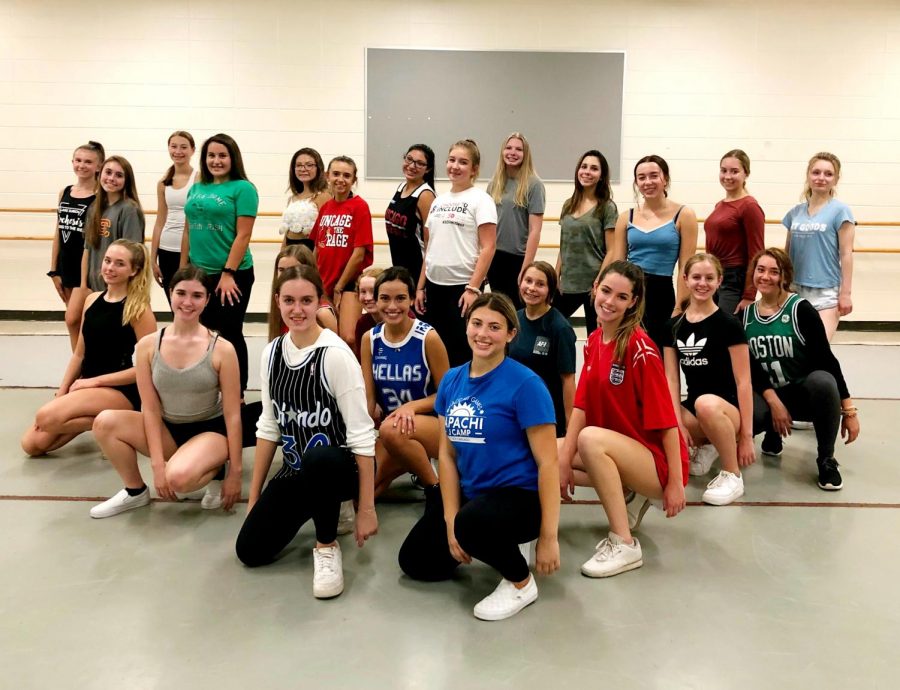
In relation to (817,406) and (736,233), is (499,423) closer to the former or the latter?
(817,406)

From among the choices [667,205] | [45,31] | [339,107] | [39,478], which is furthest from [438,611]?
[45,31]

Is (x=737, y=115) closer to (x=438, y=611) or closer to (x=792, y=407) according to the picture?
(x=792, y=407)

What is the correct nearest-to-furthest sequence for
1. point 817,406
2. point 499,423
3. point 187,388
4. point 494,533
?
point 494,533 → point 499,423 → point 187,388 → point 817,406

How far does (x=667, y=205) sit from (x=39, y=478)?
292 cm

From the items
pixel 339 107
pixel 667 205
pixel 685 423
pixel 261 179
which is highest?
pixel 339 107

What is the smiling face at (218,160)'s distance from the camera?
3.56m

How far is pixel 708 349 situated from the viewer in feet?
9.55

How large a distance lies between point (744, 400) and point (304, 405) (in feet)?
5.29

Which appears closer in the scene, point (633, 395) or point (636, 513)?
point (633, 395)

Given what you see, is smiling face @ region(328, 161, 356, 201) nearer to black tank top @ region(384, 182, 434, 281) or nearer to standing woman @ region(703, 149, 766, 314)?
black tank top @ region(384, 182, 434, 281)

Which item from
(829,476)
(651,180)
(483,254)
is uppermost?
(651,180)

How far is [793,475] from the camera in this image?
3.12m

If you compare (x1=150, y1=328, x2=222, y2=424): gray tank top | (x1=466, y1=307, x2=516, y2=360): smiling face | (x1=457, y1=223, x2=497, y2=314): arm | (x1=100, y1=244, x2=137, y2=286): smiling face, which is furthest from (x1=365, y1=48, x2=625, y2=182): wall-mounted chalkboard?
(x1=466, y1=307, x2=516, y2=360): smiling face

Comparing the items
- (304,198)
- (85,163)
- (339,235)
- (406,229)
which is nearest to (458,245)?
(406,229)
